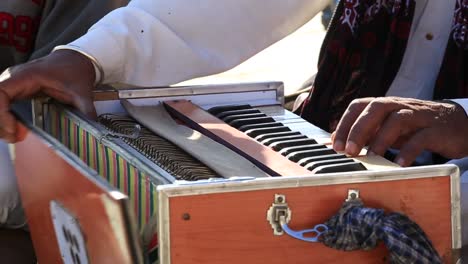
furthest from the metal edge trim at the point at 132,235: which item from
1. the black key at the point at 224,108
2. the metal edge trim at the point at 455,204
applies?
the black key at the point at 224,108

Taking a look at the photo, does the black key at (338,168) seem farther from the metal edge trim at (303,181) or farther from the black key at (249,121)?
the black key at (249,121)

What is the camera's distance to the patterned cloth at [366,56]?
2.23 meters

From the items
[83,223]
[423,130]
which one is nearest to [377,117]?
[423,130]

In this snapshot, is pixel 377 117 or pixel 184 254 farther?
pixel 377 117

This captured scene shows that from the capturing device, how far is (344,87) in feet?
7.82

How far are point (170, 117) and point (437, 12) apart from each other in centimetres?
76

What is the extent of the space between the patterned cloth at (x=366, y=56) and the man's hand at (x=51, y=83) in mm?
644

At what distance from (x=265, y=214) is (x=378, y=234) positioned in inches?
6.7

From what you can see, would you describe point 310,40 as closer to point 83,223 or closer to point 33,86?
point 33,86

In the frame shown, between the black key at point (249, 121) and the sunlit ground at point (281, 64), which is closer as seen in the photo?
the black key at point (249, 121)

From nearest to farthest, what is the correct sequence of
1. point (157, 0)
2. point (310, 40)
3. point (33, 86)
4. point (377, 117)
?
point (377, 117), point (33, 86), point (157, 0), point (310, 40)

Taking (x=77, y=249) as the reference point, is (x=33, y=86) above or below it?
above

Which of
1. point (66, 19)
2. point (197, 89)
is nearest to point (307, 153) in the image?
point (197, 89)

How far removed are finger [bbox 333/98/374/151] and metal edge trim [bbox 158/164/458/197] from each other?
306 millimetres
